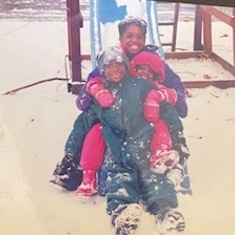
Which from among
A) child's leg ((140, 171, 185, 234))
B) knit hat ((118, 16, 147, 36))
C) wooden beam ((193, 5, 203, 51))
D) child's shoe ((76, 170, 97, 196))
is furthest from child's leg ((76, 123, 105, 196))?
wooden beam ((193, 5, 203, 51))

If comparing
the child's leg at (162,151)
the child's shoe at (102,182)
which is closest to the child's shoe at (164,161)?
the child's leg at (162,151)

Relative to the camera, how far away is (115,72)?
1032 millimetres

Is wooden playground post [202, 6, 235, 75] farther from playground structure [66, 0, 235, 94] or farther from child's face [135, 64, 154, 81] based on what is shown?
child's face [135, 64, 154, 81]

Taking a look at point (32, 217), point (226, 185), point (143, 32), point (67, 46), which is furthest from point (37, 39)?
point (226, 185)

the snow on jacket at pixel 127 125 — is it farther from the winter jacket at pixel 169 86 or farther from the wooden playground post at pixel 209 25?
the wooden playground post at pixel 209 25

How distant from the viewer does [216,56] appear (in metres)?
1.15

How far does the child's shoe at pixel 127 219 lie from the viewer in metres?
0.99

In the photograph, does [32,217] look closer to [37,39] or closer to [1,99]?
[1,99]

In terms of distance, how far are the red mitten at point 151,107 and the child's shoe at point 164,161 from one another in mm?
78

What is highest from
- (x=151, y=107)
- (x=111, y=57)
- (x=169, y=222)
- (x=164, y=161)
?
(x=111, y=57)

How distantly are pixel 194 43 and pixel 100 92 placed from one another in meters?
0.28

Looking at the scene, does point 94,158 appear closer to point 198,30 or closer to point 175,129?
point 175,129

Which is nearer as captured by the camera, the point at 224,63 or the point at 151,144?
the point at 151,144

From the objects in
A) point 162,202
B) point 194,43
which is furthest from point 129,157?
point 194,43
